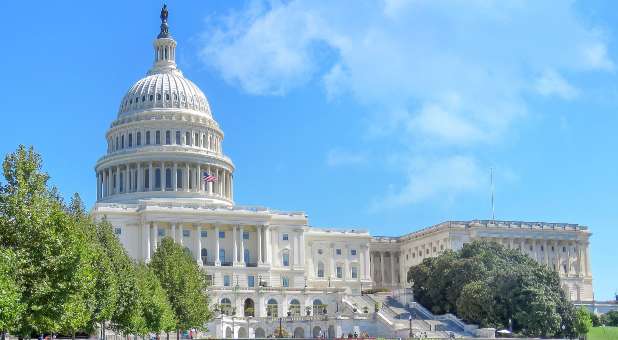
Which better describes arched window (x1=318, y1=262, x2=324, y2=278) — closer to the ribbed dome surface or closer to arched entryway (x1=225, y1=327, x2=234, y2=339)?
the ribbed dome surface

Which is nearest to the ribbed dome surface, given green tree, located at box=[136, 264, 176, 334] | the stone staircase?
the stone staircase

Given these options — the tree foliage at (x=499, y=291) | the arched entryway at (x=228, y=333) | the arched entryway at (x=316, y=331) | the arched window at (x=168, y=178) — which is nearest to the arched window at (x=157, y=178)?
the arched window at (x=168, y=178)

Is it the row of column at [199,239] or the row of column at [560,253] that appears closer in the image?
the row of column at [199,239]

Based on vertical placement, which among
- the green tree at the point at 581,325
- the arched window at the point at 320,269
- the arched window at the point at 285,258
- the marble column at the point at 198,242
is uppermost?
the marble column at the point at 198,242

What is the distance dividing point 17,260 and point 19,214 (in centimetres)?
274

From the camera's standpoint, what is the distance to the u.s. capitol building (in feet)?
507

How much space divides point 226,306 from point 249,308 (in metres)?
4.68

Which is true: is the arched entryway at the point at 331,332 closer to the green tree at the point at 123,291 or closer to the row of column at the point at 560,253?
the green tree at the point at 123,291

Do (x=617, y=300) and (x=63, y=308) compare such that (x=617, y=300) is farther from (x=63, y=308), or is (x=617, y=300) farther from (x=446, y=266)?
(x=63, y=308)

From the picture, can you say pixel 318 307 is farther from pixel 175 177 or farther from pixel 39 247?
pixel 39 247

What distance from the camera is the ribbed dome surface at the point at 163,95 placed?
18600 cm

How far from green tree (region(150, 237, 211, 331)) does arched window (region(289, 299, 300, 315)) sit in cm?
5441

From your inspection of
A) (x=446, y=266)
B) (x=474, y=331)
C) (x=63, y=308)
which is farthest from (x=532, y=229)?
(x=63, y=308)

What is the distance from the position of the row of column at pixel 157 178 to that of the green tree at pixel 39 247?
398 ft
